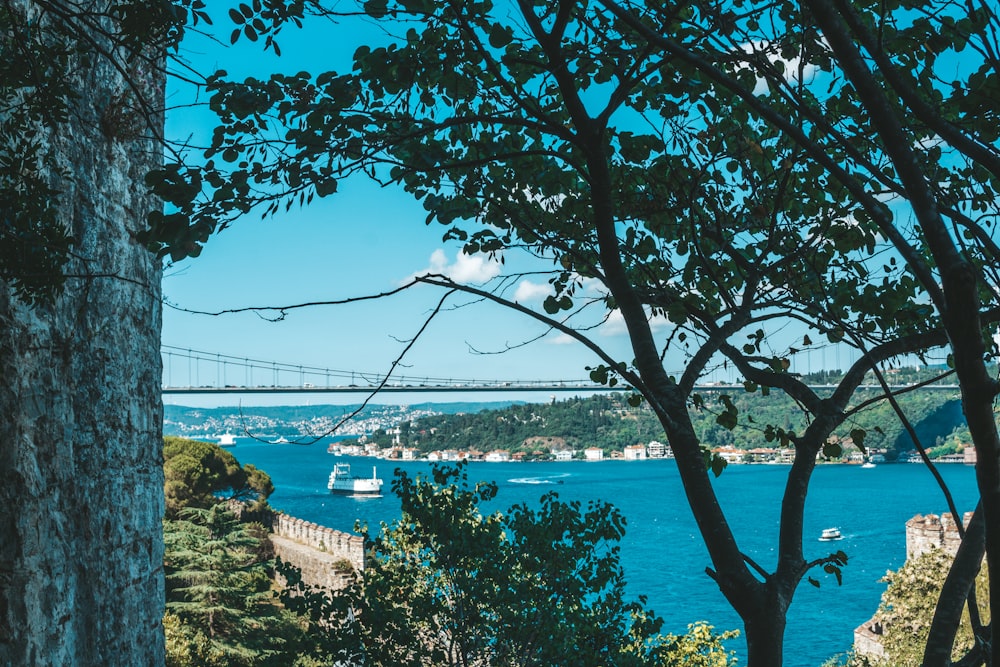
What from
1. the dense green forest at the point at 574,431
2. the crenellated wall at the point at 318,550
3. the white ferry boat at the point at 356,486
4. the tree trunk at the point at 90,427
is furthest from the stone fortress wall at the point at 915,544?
the dense green forest at the point at 574,431

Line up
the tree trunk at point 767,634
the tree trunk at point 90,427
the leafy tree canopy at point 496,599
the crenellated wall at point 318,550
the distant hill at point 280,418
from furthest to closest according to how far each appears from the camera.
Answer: the distant hill at point 280,418, the crenellated wall at point 318,550, the leafy tree canopy at point 496,599, the tree trunk at point 90,427, the tree trunk at point 767,634

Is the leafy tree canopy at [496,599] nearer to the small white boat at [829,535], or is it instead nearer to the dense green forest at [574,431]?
the small white boat at [829,535]

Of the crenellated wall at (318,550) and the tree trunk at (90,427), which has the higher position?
the tree trunk at (90,427)

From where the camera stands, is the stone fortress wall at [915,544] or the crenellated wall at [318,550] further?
the stone fortress wall at [915,544]

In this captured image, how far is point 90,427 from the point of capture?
3529mm

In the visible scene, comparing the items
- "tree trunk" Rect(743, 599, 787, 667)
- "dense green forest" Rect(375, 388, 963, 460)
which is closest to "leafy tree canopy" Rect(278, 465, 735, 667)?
"tree trunk" Rect(743, 599, 787, 667)

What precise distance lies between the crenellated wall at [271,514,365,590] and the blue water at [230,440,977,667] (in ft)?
46.5

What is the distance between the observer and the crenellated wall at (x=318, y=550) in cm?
1681

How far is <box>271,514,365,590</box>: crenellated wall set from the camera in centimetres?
1681

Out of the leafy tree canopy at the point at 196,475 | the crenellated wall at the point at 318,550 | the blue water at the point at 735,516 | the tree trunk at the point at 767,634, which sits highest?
the tree trunk at the point at 767,634

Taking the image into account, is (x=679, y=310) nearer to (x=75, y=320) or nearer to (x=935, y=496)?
(x=75, y=320)

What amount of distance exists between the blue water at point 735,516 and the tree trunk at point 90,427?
24479 mm

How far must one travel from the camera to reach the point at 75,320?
11.5 ft

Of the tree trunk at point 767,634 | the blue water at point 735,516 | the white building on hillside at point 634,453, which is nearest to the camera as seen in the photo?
the tree trunk at point 767,634
